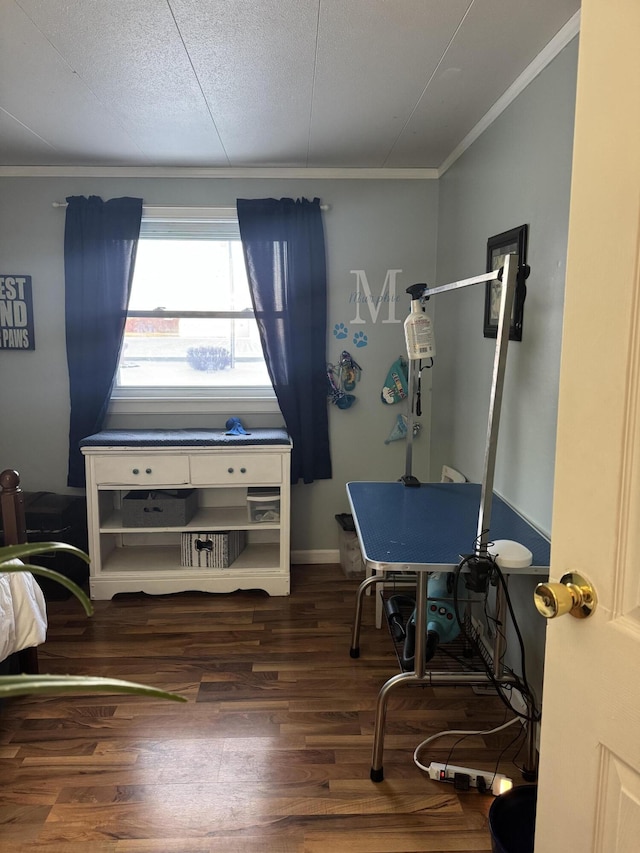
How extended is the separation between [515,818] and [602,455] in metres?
1.23

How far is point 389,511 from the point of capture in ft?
7.87

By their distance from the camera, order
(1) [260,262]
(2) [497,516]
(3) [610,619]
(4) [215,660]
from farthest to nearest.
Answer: (1) [260,262], (4) [215,660], (2) [497,516], (3) [610,619]

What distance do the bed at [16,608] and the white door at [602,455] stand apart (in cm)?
193

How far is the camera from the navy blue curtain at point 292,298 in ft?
11.7

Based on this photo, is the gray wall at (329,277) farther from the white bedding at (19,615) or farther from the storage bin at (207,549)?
the white bedding at (19,615)

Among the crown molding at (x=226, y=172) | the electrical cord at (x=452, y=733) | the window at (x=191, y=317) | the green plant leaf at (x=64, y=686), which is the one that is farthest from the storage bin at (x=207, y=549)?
the green plant leaf at (x=64, y=686)

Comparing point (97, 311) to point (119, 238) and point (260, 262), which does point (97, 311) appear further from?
point (260, 262)

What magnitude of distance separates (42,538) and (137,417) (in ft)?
2.79

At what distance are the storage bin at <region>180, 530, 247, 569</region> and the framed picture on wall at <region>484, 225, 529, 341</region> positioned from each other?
175cm

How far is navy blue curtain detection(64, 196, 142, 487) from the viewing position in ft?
11.7

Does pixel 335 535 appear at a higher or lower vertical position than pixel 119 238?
lower

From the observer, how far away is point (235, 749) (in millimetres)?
2188

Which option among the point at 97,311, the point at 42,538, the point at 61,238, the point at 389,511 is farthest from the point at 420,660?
the point at 61,238

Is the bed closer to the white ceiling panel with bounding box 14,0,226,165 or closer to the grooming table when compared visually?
the grooming table
